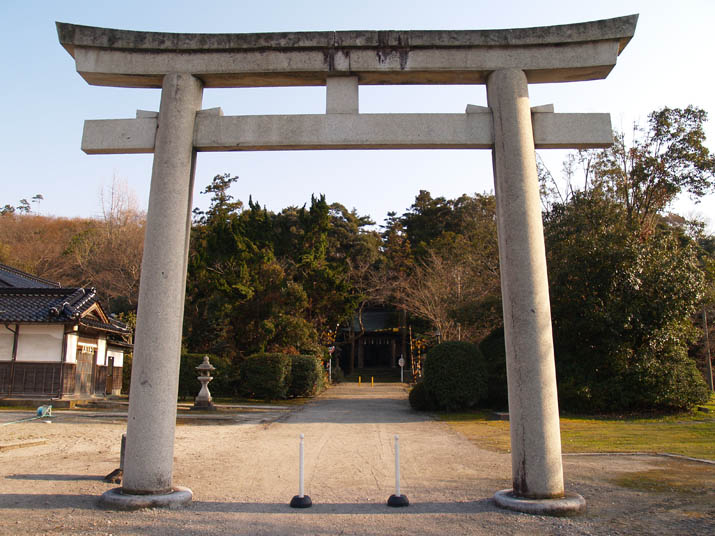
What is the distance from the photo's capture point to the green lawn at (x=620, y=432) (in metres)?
11.7

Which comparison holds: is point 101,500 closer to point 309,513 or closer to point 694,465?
point 309,513

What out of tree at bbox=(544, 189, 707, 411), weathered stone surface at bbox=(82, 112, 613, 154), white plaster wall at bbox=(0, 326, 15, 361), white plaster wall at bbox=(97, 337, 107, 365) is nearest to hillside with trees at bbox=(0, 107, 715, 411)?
tree at bbox=(544, 189, 707, 411)

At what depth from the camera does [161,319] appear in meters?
6.37

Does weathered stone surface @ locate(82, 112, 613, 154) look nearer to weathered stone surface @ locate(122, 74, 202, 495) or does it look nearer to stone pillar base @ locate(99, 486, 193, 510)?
weathered stone surface @ locate(122, 74, 202, 495)

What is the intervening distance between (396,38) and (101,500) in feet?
22.5

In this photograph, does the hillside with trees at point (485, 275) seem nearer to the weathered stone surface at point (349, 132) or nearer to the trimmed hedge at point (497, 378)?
the trimmed hedge at point (497, 378)

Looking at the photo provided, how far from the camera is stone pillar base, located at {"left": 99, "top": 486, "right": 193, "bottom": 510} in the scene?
5.96 metres

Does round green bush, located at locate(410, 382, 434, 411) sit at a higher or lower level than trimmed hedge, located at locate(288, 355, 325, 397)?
lower

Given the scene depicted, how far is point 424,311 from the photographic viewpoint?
105 feet

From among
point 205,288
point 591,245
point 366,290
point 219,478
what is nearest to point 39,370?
point 205,288

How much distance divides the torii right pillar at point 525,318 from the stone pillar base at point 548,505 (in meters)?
0.01

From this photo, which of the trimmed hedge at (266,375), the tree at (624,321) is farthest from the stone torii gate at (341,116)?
the trimmed hedge at (266,375)

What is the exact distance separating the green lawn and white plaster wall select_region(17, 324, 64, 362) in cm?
1537

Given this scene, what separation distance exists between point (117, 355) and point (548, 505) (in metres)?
25.4
